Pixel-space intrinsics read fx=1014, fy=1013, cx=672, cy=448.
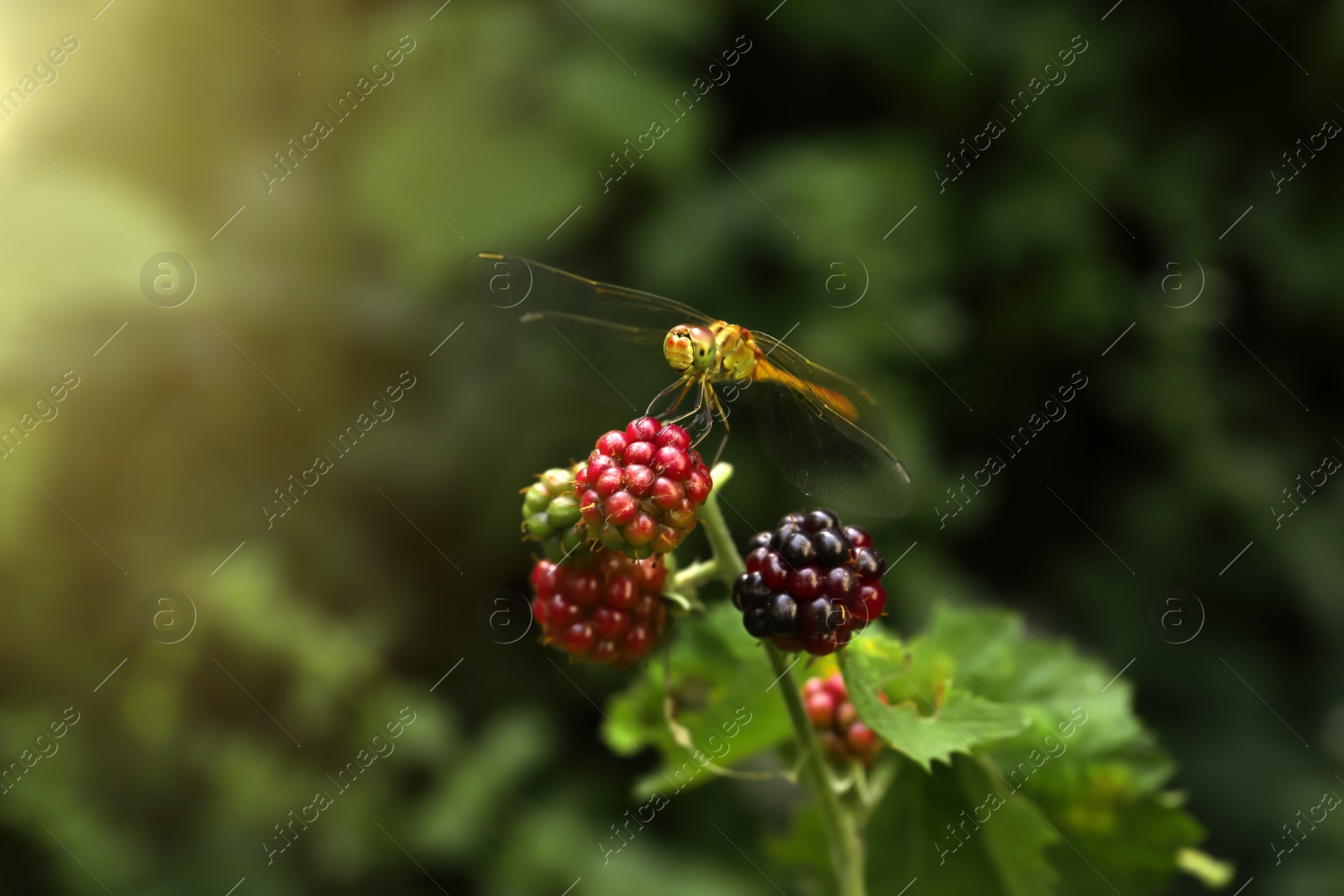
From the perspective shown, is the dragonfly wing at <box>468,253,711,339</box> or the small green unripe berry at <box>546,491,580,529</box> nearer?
the small green unripe berry at <box>546,491,580,529</box>

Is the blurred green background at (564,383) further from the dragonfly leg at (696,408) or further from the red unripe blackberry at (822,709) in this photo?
the dragonfly leg at (696,408)

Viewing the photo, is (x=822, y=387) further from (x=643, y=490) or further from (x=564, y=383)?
(x=564, y=383)

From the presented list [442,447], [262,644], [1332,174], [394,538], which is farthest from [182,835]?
[1332,174]

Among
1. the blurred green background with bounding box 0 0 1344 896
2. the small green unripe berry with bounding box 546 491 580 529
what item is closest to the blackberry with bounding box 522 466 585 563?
the small green unripe berry with bounding box 546 491 580 529

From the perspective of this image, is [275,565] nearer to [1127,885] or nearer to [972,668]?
[972,668]

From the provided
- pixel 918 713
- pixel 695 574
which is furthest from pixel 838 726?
pixel 695 574

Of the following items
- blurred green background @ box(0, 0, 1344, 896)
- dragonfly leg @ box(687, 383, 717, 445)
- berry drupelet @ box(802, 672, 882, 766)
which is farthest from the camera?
blurred green background @ box(0, 0, 1344, 896)

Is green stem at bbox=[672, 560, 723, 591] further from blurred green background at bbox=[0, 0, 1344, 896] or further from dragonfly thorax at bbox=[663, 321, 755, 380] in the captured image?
blurred green background at bbox=[0, 0, 1344, 896]
